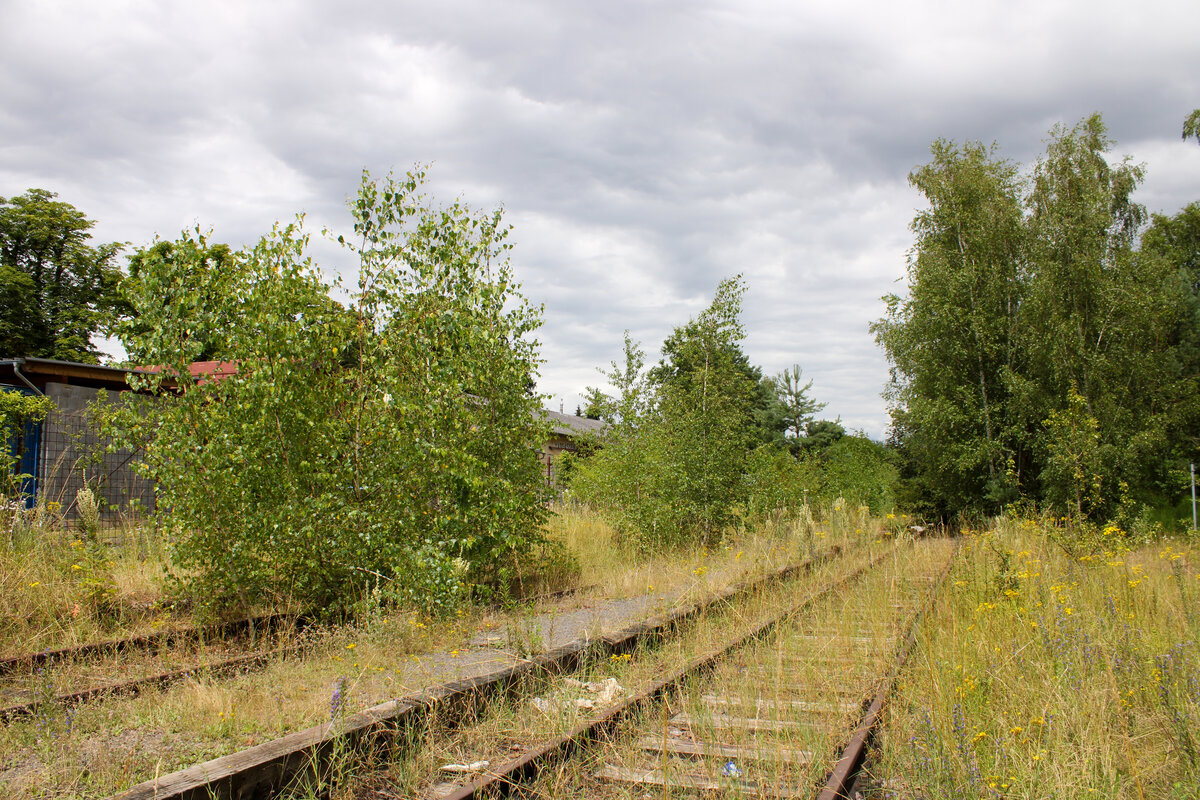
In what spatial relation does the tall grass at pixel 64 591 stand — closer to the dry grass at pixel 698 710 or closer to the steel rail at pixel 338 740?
the steel rail at pixel 338 740

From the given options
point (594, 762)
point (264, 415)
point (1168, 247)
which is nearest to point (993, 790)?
point (594, 762)

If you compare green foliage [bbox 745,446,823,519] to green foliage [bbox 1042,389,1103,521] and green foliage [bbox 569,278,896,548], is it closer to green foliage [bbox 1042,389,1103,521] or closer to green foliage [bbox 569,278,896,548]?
green foliage [bbox 569,278,896,548]

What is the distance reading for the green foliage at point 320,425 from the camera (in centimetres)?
690

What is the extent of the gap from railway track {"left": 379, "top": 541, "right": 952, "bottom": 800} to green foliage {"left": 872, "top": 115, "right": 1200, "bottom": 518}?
53.8 feet

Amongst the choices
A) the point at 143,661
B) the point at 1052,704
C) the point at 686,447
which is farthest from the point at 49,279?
the point at 1052,704

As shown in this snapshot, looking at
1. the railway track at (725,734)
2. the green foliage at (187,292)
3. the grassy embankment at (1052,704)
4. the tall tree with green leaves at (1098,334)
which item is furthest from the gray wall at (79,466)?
the tall tree with green leaves at (1098,334)

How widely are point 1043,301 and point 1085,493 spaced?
18.0ft

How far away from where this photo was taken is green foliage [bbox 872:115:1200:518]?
20.8m

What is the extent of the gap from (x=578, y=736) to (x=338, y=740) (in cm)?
128

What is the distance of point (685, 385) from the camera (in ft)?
50.2

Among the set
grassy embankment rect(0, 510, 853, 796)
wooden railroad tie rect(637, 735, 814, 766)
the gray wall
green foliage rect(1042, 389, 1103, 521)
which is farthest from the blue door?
green foliage rect(1042, 389, 1103, 521)

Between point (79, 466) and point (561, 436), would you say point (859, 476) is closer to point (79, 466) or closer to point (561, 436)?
point (561, 436)

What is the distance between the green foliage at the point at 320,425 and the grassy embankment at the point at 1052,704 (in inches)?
176

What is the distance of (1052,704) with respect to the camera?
420 centimetres
